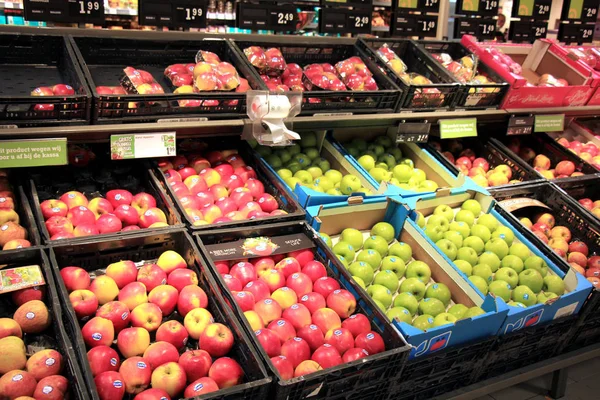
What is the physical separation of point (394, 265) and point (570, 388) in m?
1.60

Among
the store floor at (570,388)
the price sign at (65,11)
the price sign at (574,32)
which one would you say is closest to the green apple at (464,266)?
the store floor at (570,388)

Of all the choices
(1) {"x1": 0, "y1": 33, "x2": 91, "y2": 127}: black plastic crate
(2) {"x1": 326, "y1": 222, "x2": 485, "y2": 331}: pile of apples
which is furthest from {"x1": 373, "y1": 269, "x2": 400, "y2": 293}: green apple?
(1) {"x1": 0, "y1": 33, "x2": 91, "y2": 127}: black plastic crate

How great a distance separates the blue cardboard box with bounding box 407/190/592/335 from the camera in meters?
2.24

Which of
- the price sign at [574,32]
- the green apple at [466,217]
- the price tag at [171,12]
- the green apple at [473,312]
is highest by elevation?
the price tag at [171,12]

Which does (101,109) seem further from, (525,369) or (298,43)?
(525,369)

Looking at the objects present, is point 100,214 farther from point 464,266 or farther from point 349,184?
point 464,266

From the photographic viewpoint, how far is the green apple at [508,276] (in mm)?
2506

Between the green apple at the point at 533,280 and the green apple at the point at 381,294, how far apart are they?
2.34ft

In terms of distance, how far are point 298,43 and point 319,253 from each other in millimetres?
1368

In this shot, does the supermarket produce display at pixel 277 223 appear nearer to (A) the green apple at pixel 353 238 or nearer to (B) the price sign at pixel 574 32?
(A) the green apple at pixel 353 238

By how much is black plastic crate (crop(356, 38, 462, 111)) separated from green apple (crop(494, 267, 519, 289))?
3.11ft

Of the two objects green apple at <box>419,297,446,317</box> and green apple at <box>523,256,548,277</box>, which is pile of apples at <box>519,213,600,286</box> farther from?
green apple at <box>419,297,446,317</box>

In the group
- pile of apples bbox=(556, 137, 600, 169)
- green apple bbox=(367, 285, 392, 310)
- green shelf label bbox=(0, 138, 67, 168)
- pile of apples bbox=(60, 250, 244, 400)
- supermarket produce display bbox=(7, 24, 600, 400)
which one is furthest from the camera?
pile of apples bbox=(556, 137, 600, 169)

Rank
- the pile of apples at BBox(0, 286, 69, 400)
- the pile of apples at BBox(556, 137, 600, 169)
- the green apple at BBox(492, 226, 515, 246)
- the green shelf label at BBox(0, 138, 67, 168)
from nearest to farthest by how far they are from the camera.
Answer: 1. the pile of apples at BBox(0, 286, 69, 400)
2. the green shelf label at BBox(0, 138, 67, 168)
3. the green apple at BBox(492, 226, 515, 246)
4. the pile of apples at BBox(556, 137, 600, 169)
